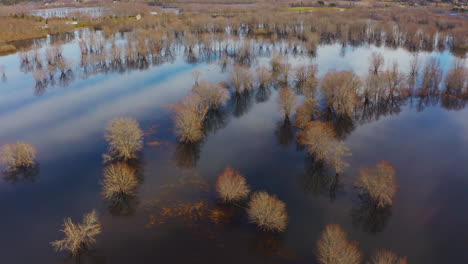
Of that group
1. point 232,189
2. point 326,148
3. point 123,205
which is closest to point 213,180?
point 232,189

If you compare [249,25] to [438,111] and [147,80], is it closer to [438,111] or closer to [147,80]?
[147,80]

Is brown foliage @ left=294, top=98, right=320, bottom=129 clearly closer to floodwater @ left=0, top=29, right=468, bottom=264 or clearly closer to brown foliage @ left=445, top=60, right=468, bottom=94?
floodwater @ left=0, top=29, right=468, bottom=264

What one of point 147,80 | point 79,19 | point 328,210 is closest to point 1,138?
point 147,80

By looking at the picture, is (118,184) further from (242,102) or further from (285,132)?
(242,102)

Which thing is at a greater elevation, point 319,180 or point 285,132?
point 285,132

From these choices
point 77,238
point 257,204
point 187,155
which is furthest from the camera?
point 187,155

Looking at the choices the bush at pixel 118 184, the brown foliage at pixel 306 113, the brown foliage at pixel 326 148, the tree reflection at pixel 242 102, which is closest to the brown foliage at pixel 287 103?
the brown foliage at pixel 306 113
